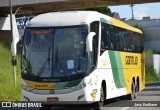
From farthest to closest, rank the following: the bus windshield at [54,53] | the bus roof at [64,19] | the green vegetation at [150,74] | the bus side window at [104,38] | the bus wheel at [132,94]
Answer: the green vegetation at [150,74]
the bus wheel at [132,94]
the bus side window at [104,38]
the bus roof at [64,19]
the bus windshield at [54,53]

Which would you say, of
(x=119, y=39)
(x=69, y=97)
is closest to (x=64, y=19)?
(x=69, y=97)

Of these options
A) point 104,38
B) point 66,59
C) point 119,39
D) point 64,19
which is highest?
point 64,19

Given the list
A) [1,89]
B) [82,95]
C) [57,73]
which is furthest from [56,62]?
[1,89]

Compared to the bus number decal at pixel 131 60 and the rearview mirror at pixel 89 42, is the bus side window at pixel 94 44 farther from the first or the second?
the bus number decal at pixel 131 60

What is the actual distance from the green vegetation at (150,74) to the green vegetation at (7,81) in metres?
17.6

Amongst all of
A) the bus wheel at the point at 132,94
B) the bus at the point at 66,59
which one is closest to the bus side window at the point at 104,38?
the bus at the point at 66,59

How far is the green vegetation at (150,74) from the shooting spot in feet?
165

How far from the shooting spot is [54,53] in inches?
592

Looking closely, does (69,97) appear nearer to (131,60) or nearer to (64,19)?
(64,19)

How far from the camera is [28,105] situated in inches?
584

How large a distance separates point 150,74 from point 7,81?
1111 inches

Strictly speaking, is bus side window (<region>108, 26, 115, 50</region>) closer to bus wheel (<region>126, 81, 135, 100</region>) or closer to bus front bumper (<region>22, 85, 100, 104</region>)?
bus front bumper (<region>22, 85, 100, 104</region>)

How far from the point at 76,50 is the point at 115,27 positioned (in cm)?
436

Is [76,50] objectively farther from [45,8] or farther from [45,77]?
[45,8]
